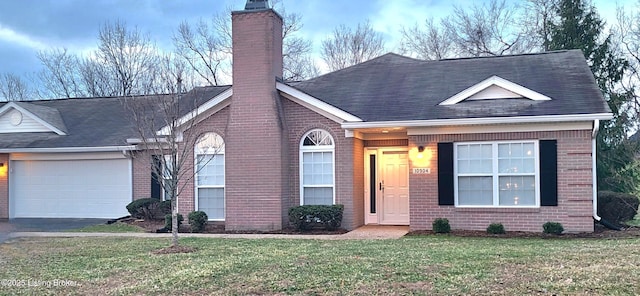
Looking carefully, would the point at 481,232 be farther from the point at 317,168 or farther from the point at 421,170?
the point at 317,168

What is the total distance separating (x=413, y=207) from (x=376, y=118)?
230 centimetres

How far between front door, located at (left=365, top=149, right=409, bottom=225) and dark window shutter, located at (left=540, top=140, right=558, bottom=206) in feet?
12.5

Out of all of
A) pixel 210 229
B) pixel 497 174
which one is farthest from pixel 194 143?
pixel 497 174

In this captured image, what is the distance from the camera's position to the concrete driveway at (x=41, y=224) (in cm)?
1569

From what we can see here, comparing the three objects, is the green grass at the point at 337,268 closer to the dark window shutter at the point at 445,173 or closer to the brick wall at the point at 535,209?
the brick wall at the point at 535,209

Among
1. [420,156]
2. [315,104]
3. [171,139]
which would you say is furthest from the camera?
[315,104]

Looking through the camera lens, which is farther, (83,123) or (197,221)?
(83,123)

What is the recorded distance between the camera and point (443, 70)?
57.2ft

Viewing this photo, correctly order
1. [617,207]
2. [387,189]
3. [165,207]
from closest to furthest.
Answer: [617,207] < [387,189] < [165,207]

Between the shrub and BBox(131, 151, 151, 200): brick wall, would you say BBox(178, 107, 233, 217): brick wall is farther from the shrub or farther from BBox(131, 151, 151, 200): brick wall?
BBox(131, 151, 151, 200): brick wall

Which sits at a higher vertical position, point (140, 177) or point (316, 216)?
point (140, 177)

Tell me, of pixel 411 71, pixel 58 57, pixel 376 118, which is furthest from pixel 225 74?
pixel 376 118

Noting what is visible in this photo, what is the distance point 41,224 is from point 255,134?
7.24 meters

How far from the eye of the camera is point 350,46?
39.1 meters
